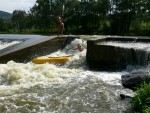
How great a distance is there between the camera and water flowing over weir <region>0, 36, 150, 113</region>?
8273 mm

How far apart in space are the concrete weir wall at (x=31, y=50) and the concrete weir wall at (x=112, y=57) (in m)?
2.77

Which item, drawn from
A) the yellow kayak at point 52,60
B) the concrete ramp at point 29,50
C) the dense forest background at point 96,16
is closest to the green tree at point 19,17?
the dense forest background at point 96,16

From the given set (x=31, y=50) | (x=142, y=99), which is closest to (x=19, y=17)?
(x=31, y=50)

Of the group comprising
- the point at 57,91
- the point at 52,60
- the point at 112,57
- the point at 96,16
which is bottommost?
the point at 57,91

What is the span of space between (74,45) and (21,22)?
5708 centimetres

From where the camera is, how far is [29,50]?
1528 cm

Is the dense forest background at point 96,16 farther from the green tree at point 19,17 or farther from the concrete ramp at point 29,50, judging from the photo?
the concrete ramp at point 29,50

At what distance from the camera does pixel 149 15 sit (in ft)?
143

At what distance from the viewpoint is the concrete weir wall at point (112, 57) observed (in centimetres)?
1384

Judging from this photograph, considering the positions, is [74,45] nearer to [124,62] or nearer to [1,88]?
[124,62]

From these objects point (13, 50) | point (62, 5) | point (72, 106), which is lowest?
point (72, 106)

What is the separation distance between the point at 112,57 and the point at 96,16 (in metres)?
34.5

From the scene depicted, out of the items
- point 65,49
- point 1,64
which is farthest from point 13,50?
point 65,49

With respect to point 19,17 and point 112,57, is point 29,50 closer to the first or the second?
point 112,57
